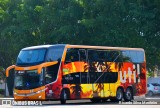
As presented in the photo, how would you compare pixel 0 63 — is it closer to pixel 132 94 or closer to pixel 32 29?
pixel 32 29

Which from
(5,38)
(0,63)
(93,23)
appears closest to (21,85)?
(93,23)

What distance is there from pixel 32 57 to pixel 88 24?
13751 millimetres

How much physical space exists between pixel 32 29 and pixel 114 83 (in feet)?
55.5

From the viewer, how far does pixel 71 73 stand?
1042 inches

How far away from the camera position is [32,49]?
87.5 feet

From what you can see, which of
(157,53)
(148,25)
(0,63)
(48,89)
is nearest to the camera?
(48,89)

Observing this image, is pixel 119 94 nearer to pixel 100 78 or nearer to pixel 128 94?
pixel 128 94

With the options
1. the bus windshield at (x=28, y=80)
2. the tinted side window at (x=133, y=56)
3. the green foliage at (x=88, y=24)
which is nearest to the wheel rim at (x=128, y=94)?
the tinted side window at (x=133, y=56)

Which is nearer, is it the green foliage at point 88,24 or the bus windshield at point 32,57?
the bus windshield at point 32,57

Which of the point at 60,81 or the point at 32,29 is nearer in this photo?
the point at 60,81

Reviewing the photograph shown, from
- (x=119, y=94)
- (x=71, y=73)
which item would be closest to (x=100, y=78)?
(x=119, y=94)

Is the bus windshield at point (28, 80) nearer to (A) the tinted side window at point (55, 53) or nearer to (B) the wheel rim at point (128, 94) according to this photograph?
(A) the tinted side window at point (55, 53)

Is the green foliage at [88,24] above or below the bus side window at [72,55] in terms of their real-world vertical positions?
above

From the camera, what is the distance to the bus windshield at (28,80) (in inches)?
1018
